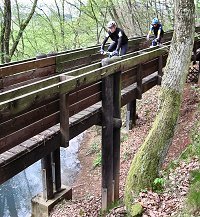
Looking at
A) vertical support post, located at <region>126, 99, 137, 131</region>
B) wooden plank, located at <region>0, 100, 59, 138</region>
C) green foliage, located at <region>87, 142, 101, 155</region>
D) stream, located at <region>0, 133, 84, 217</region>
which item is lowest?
stream, located at <region>0, 133, 84, 217</region>

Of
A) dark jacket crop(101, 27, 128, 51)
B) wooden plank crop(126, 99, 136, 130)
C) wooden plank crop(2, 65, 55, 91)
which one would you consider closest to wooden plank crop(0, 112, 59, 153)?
wooden plank crop(2, 65, 55, 91)

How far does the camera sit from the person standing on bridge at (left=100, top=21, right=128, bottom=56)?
9.91 metres

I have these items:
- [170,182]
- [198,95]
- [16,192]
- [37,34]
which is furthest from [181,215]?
[37,34]

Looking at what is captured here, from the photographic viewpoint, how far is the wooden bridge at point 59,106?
502 centimetres

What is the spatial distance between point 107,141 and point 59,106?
2.32 metres

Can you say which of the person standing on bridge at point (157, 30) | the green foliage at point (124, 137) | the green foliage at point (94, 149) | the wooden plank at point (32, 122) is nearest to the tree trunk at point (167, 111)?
the wooden plank at point (32, 122)

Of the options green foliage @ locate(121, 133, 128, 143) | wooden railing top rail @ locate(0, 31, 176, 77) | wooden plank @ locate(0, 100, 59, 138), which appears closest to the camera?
wooden plank @ locate(0, 100, 59, 138)

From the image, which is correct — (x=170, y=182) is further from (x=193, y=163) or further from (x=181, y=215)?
(x=181, y=215)

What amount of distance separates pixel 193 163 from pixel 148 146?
38.9 inches

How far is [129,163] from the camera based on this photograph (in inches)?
435

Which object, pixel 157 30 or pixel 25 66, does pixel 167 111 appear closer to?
pixel 25 66

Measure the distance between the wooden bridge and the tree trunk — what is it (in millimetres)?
1119

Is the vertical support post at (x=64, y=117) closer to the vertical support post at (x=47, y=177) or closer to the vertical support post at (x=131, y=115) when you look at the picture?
the vertical support post at (x=47, y=177)

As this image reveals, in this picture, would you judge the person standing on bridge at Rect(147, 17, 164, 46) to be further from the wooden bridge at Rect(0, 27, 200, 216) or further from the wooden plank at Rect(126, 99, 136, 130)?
the wooden plank at Rect(126, 99, 136, 130)
